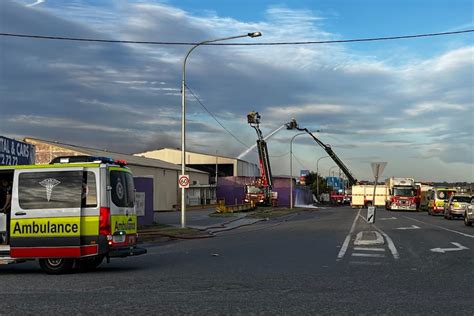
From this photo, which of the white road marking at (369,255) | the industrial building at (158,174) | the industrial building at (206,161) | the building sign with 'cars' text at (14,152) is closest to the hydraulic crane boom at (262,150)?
the industrial building at (158,174)

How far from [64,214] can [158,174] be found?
4590cm

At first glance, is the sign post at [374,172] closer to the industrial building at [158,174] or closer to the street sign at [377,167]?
the street sign at [377,167]

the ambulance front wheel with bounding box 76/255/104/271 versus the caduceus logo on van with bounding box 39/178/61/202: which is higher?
the caduceus logo on van with bounding box 39/178/61/202

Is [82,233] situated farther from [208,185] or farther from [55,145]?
[208,185]

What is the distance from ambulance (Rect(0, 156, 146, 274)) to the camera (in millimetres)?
11688

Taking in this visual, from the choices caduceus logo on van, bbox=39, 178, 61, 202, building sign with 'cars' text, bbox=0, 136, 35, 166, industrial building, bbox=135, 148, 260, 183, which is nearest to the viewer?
caduceus logo on van, bbox=39, 178, 61, 202

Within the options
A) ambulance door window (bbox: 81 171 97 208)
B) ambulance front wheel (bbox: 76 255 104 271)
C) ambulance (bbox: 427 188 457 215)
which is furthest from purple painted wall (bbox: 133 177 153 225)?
ambulance (bbox: 427 188 457 215)

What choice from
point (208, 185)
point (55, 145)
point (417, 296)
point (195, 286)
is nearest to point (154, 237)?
point (195, 286)

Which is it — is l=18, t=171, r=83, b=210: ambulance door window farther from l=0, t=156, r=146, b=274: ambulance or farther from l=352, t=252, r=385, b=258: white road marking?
l=352, t=252, r=385, b=258: white road marking

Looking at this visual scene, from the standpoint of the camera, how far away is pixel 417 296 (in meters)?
9.12

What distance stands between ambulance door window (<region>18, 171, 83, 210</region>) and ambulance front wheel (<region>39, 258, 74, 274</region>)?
114 cm

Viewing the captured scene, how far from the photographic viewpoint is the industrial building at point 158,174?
47.6m

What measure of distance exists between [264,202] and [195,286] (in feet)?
171

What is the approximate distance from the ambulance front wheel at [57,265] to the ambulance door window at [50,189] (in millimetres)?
1135
